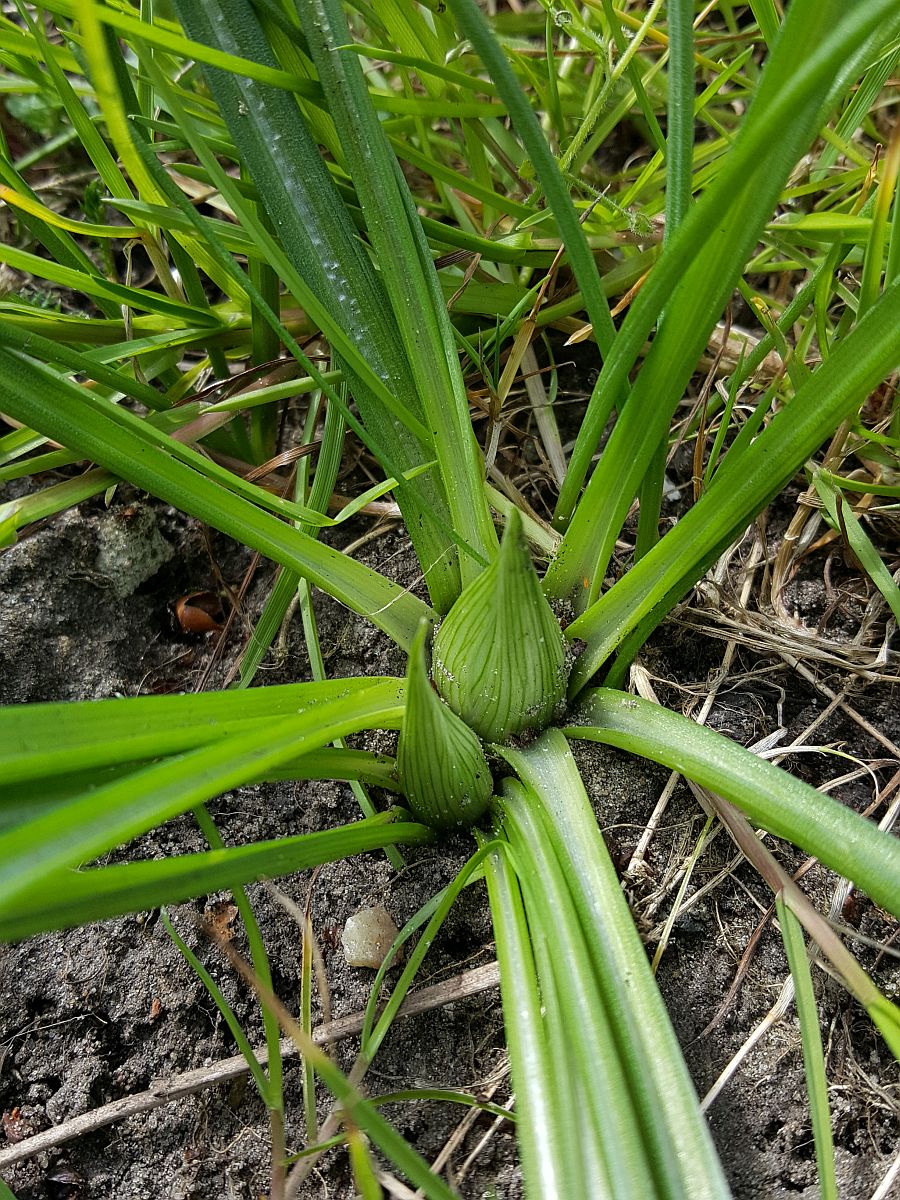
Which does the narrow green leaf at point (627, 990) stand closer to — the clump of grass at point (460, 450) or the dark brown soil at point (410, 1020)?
the clump of grass at point (460, 450)

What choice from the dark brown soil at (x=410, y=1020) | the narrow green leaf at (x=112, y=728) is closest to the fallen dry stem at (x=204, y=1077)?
the dark brown soil at (x=410, y=1020)

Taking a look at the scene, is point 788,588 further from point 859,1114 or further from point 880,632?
point 859,1114

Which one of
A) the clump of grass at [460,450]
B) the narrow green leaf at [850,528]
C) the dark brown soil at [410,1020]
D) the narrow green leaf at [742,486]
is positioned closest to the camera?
the clump of grass at [460,450]

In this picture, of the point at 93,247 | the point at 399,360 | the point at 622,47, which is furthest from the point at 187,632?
the point at 622,47

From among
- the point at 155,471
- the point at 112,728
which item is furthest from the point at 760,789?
the point at 155,471

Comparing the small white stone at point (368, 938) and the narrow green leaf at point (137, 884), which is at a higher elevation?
the narrow green leaf at point (137, 884)

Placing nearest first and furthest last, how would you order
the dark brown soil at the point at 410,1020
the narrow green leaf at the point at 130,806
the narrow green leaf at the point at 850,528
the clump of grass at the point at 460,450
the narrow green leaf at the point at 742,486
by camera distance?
the narrow green leaf at the point at 130,806
the clump of grass at the point at 460,450
the narrow green leaf at the point at 742,486
the dark brown soil at the point at 410,1020
the narrow green leaf at the point at 850,528

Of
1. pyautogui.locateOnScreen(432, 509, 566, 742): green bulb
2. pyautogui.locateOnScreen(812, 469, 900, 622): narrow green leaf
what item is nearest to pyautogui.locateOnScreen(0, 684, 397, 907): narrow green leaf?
pyautogui.locateOnScreen(432, 509, 566, 742): green bulb
